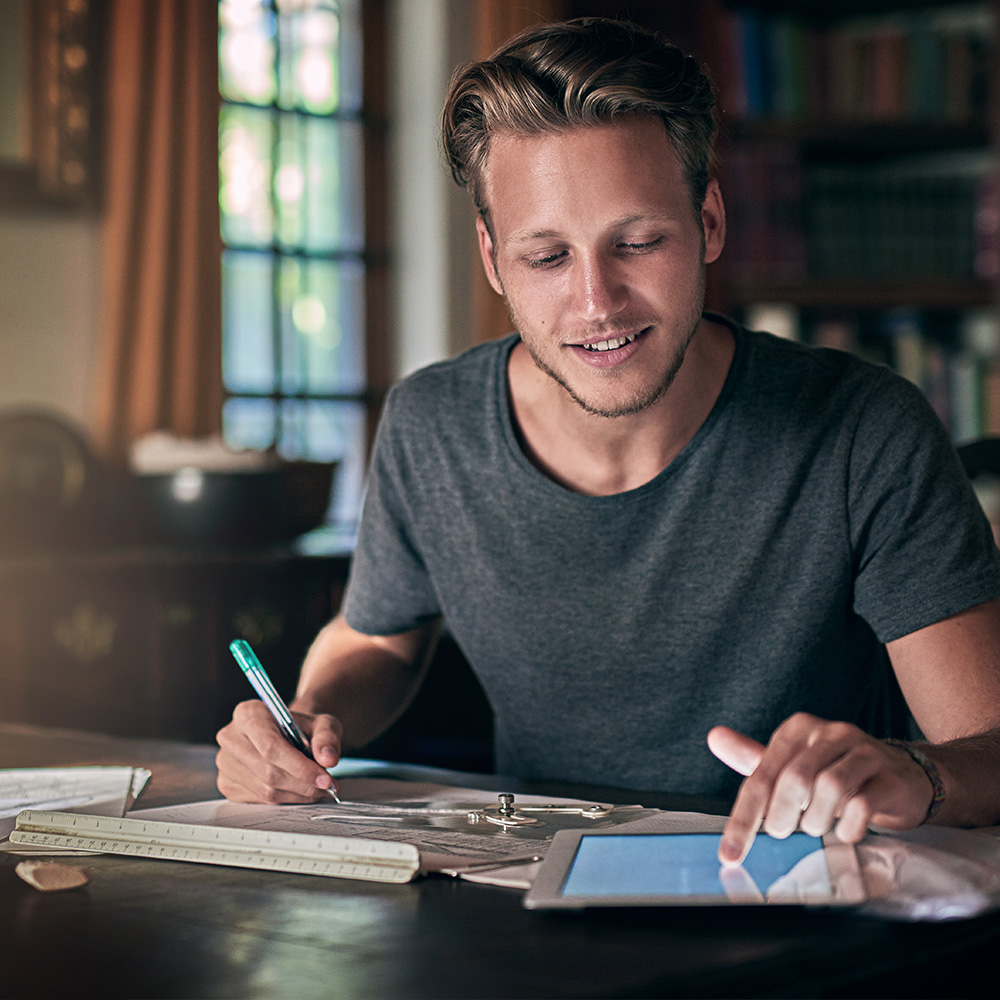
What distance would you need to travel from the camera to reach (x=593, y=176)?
1.19 metres

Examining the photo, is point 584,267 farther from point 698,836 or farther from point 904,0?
point 904,0

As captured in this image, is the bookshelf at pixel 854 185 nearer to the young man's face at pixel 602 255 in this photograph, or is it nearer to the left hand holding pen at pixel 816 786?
the young man's face at pixel 602 255

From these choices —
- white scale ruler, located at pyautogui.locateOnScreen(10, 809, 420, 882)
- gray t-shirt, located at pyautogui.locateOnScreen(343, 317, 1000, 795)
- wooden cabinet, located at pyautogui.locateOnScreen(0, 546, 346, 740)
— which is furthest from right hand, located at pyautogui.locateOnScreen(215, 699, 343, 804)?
wooden cabinet, located at pyautogui.locateOnScreen(0, 546, 346, 740)

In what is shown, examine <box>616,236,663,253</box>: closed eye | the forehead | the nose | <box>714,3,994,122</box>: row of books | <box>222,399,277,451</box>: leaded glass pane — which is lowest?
<box>222,399,277,451</box>: leaded glass pane

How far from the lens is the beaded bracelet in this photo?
2.85ft

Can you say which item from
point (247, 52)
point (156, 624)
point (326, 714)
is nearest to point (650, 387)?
point (326, 714)

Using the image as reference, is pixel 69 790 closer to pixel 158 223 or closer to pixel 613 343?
pixel 613 343

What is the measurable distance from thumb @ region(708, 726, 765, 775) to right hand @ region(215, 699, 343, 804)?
33 cm

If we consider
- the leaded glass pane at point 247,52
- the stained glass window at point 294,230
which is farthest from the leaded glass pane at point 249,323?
the leaded glass pane at point 247,52

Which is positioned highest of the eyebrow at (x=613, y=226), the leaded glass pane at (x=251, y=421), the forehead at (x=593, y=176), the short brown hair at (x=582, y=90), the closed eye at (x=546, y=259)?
the short brown hair at (x=582, y=90)

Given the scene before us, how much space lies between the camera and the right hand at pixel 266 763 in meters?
1.02

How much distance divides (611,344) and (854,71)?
267 cm

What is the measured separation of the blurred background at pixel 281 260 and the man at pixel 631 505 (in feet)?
4.41

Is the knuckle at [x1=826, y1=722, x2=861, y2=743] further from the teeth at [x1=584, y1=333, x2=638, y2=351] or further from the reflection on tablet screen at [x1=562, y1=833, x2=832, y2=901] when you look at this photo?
the teeth at [x1=584, y1=333, x2=638, y2=351]
